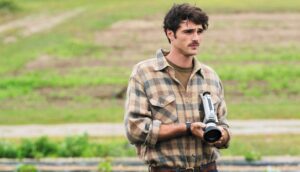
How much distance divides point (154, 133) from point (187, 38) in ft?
2.02

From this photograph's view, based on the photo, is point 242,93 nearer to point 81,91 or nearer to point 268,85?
point 268,85

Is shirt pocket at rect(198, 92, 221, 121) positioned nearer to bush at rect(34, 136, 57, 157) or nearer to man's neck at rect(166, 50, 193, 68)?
man's neck at rect(166, 50, 193, 68)

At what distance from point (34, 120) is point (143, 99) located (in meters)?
12.8

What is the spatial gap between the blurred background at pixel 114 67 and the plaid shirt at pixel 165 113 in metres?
5.81

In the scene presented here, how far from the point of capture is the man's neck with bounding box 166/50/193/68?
5.31 metres

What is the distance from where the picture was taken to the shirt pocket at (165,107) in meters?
5.26

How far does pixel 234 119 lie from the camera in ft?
55.9

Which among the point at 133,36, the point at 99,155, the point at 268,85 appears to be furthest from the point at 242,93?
the point at 133,36

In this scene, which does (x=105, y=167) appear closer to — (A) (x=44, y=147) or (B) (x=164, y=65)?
(A) (x=44, y=147)

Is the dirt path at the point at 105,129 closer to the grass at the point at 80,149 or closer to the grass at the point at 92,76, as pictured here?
the grass at the point at 92,76

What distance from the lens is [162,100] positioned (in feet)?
17.3

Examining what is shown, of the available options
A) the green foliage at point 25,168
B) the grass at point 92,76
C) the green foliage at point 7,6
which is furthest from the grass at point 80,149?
the green foliage at point 7,6

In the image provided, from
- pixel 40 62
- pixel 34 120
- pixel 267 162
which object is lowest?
pixel 267 162

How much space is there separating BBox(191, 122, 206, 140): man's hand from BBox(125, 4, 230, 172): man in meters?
0.10
